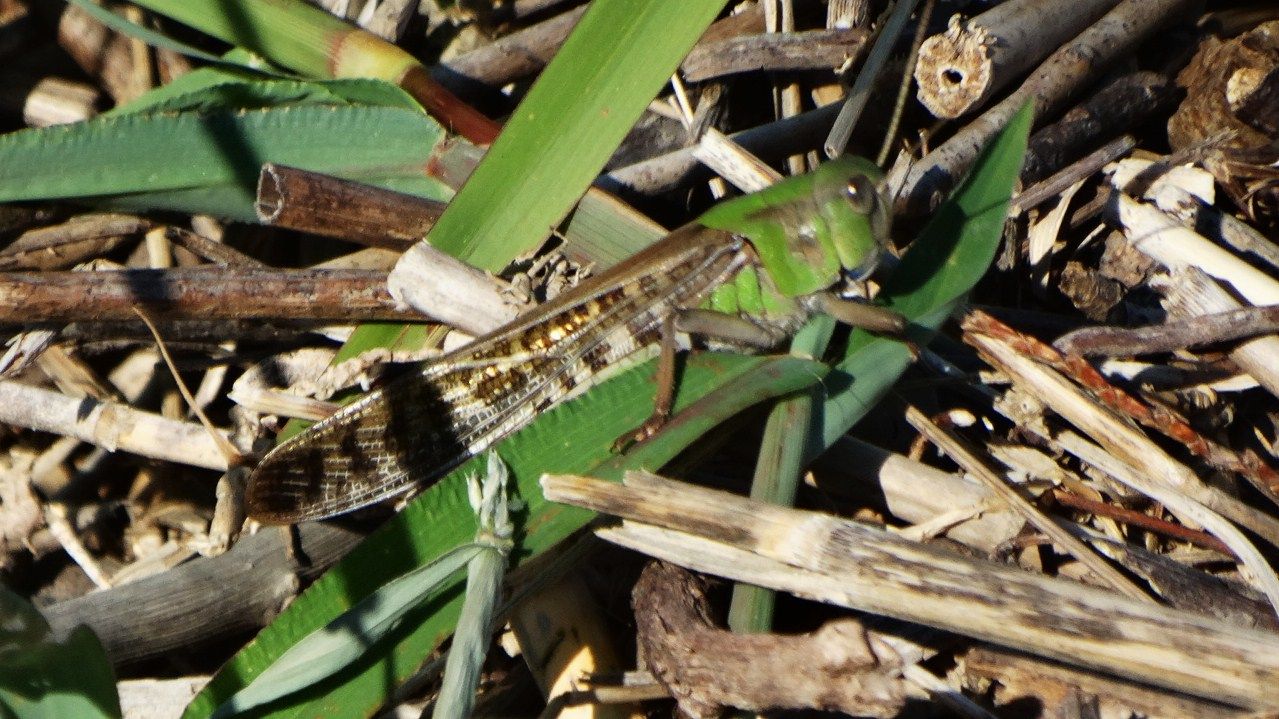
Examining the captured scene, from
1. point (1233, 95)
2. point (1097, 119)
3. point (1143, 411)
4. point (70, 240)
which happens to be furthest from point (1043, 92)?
point (70, 240)

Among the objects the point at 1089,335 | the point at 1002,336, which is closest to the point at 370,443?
the point at 1002,336

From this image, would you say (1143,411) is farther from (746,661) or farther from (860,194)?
(746,661)

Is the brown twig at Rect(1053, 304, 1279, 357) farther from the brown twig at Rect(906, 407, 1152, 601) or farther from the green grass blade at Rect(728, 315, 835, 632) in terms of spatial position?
the green grass blade at Rect(728, 315, 835, 632)

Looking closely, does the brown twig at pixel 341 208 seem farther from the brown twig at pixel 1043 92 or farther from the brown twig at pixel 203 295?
the brown twig at pixel 1043 92

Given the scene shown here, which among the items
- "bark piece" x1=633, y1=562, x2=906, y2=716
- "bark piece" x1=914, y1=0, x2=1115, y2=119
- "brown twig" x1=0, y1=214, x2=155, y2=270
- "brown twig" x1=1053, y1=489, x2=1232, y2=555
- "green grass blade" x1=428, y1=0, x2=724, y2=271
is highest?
"brown twig" x1=0, y1=214, x2=155, y2=270

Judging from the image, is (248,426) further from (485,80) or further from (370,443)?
(485,80)

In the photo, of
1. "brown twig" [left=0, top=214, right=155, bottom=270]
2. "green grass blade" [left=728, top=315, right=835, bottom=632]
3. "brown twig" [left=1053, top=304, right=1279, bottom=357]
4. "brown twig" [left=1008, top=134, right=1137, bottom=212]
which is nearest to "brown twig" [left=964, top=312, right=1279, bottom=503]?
"brown twig" [left=1053, top=304, right=1279, bottom=357]
